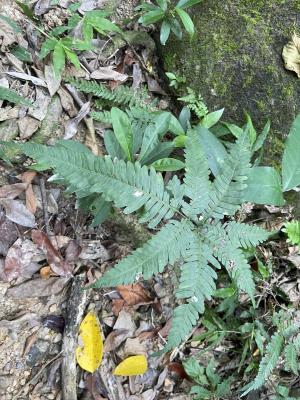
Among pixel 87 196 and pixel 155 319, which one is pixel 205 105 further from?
pixel 155 319

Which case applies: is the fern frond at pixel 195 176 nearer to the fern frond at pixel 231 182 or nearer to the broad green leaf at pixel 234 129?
the fern frond at pixel 231 182

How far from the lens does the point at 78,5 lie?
269 centimetres

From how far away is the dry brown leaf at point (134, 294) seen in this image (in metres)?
2.63

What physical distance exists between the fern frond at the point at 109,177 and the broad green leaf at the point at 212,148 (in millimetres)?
756

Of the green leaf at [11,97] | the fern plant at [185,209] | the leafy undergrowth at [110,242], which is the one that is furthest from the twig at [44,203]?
the fern plant at [185,209]

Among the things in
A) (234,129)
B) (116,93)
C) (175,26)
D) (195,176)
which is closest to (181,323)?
(195,176)

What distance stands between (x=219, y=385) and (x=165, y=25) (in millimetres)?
2247

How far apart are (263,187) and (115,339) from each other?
3.99ft

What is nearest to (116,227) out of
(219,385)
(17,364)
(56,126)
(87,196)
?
(87,196)

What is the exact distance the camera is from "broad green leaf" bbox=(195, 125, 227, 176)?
2547 mm

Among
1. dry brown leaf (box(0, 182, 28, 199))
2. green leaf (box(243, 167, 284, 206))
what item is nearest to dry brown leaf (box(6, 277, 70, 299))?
dry brown leaf (box(0, 182, 28, 199))

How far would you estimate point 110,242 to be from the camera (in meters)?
2.68

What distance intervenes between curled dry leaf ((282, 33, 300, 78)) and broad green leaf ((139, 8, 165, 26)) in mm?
801

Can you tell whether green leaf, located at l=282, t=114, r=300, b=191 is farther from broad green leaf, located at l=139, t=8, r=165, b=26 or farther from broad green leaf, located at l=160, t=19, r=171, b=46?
broad green leaf, located at l=139, t=8, r=165, b=26
